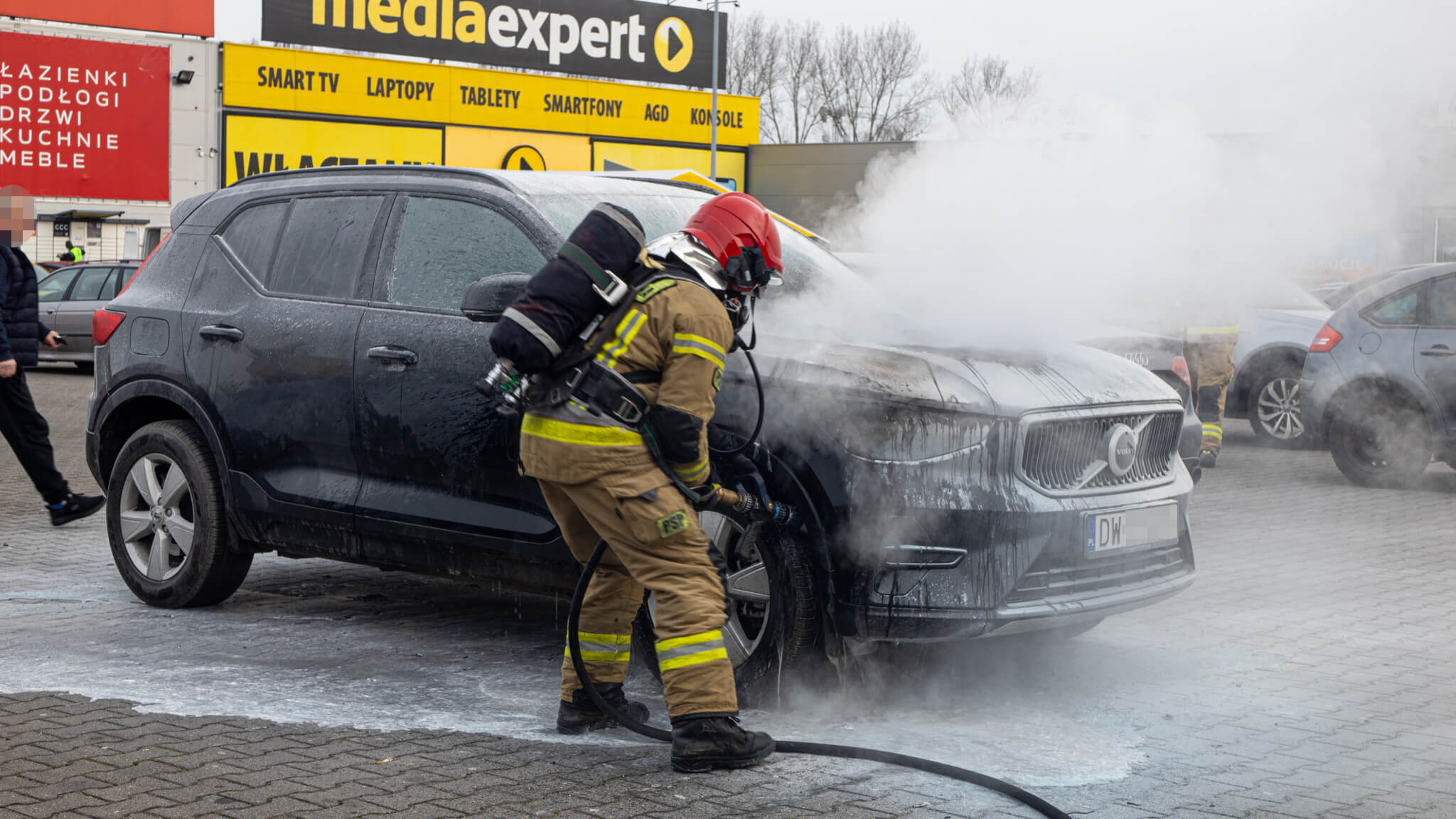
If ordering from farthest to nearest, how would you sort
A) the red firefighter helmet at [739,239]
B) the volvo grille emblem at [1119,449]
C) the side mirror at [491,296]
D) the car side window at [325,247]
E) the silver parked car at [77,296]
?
1. the silver parked car at [77,296]
2. the car side window at [325,247]
3. the volvo grille emblem at [1119,449]
4. the side mirror at [491,296]
5. the red firefighter helmet at [739,239]

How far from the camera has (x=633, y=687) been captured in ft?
17.4

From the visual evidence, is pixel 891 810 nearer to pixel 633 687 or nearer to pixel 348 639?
pixel 633 687

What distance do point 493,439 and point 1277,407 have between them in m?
10.5

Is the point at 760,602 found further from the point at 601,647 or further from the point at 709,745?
the point at 709,745

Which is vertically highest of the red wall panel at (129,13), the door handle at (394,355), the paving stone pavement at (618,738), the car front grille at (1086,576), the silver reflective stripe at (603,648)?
the red wall panel at (129,13)

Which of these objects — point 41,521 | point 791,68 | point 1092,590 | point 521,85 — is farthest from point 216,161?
point 1092,590

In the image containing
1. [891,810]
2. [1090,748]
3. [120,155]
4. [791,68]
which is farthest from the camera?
[120,155]

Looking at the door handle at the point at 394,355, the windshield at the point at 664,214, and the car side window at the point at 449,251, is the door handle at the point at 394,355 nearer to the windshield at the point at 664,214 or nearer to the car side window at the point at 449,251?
the car side window at the point at 449,251

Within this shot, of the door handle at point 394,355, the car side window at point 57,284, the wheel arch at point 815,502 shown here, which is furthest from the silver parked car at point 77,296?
the wheel arch at point 815,502

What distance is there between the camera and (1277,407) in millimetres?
13914

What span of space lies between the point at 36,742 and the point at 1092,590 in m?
3.30

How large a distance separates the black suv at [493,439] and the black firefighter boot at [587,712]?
0.37 meters

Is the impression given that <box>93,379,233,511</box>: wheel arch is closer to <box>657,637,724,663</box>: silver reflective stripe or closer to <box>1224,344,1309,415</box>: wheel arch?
<box>657,637,724,663</box>: silver reflective stripe

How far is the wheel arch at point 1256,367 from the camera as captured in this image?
45.4ft
